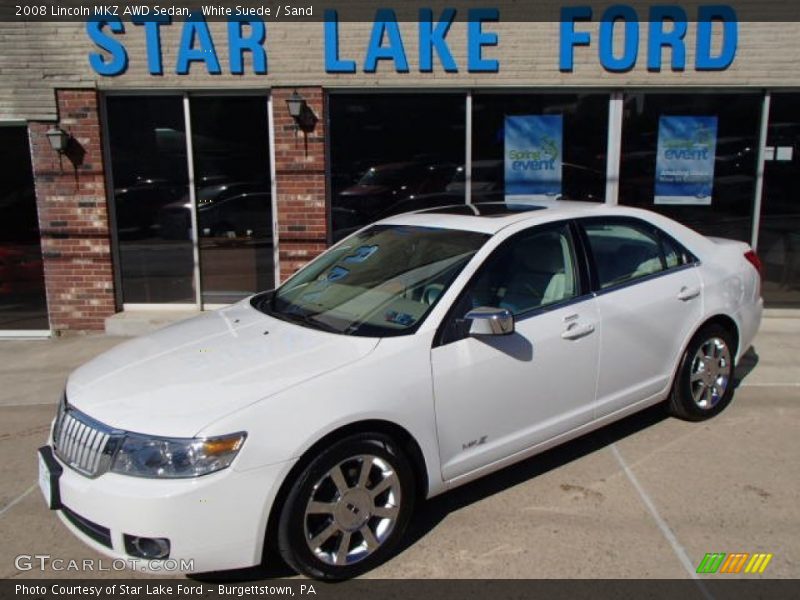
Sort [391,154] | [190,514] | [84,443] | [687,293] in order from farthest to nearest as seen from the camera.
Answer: [391,154] → [687,293] → [84,443] → [190,514]

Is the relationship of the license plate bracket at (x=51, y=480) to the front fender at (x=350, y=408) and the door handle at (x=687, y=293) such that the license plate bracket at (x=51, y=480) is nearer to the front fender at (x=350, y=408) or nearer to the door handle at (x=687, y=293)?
the front fender at (x=350, y=408)

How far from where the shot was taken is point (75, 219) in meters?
7.70

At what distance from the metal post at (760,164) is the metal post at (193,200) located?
6.33 meters

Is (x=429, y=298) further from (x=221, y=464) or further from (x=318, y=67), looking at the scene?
(x=318, y=67)

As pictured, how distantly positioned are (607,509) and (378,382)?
1.54m

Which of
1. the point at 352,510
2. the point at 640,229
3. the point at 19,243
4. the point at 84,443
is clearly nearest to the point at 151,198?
the point at 19,243

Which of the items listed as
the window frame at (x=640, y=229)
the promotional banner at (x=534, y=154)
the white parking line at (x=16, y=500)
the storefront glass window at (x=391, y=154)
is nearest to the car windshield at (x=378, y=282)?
the window frame at (x=640, y=229)

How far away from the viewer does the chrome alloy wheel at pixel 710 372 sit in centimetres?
468

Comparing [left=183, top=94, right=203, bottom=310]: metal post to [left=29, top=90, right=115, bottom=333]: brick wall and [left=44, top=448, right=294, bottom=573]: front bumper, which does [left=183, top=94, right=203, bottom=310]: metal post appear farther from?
[left=44, top=448, right=294, bottom=573]: front bumper

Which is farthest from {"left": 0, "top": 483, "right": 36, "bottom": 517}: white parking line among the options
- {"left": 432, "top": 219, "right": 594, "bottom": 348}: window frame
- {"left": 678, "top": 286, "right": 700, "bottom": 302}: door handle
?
{"left": 678, "top": 286, "right": 700, "bottom": 302}: door handle

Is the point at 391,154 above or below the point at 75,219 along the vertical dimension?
above

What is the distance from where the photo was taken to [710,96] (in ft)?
25.1

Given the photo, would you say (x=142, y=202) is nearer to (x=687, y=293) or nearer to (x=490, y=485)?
(x=490, y=485)

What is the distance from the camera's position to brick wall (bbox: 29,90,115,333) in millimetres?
7555
